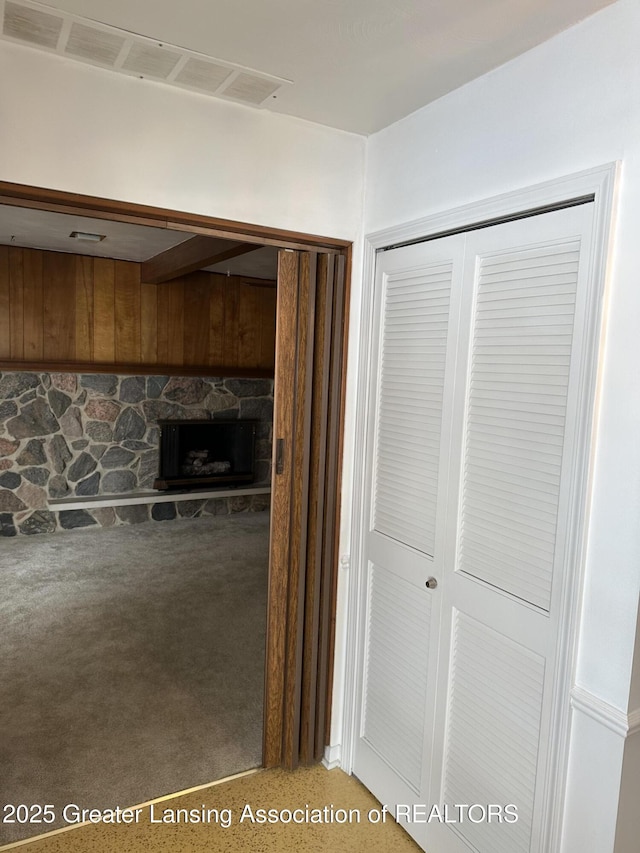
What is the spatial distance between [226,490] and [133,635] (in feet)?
8.56

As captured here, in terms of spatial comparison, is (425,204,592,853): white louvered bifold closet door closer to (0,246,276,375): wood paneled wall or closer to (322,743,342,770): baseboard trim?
(322,743,342,770): baseboard trim

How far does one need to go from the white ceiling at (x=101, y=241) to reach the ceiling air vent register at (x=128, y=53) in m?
1.76

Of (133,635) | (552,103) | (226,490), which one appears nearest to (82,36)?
(552,103)

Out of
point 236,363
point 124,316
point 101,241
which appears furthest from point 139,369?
point 101,241

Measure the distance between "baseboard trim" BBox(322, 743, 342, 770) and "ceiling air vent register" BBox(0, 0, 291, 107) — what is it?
235 cm

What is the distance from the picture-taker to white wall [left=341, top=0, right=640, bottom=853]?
138 cm

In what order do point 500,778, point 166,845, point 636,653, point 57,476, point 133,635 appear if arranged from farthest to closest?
point 57,476
point 133,635
point 166,845
point 500,778
point 636,653

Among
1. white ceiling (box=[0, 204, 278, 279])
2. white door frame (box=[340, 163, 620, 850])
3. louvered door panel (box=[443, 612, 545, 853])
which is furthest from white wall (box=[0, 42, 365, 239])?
white ceiling (box=[0, 204, 278, 279])

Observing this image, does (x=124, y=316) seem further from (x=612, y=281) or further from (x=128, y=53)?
(x=612, y=281)

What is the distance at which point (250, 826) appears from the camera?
6.88ft

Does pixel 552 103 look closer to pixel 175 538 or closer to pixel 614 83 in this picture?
pixel 614 83

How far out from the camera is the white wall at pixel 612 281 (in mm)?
1382

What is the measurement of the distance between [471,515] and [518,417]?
34 centimetres

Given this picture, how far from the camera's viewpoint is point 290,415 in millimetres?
2277
